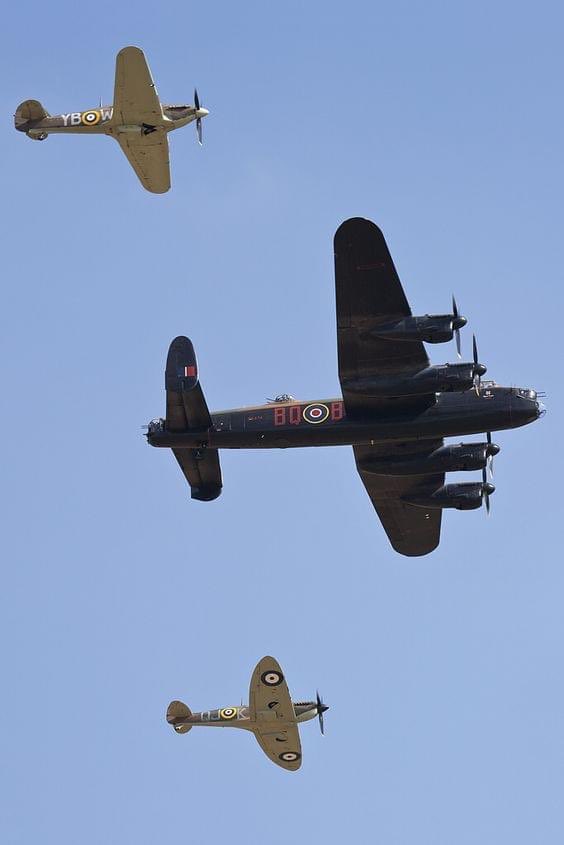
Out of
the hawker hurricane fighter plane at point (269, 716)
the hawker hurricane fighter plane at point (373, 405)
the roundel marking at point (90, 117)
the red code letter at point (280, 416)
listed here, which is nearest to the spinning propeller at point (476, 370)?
the hawker hurricane fighter plane at point (373, 405)

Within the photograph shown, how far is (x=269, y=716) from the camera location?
39125 millimetres

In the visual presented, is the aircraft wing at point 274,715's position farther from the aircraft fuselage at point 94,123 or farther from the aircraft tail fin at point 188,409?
the aircraft fuselage at point 94,123

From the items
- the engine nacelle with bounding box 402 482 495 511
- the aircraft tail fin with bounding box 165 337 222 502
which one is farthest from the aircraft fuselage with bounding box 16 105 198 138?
the engine nacelle with bounding box 402 482 495 511

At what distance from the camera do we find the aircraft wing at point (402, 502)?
36.7 meters

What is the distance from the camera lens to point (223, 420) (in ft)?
115

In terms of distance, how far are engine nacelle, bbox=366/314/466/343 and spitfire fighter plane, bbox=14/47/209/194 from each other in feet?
44.9

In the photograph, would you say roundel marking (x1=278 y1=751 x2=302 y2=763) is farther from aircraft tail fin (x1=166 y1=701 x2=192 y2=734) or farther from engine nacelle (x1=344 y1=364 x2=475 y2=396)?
engine nacelle (x1=344 y1=364 x2=475 y2=396)

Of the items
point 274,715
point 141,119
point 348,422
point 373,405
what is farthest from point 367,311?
point 141,119

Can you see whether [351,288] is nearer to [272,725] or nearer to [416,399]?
[416,399]

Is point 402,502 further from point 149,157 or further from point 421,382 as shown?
point 149,157

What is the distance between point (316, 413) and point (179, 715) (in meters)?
13.0

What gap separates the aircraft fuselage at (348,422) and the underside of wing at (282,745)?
9848mm

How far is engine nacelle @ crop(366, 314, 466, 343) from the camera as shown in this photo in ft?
107

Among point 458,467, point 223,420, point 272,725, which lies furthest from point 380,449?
point 272,725
